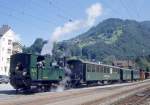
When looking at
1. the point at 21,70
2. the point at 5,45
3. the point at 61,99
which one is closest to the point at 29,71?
the point at 21,70

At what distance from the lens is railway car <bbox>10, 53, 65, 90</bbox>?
1188 inches

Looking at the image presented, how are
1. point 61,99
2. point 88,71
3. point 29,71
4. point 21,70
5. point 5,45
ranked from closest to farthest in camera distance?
point 61,99 < point 29,71 < point 21,70 < point 88,71 < point 5,45

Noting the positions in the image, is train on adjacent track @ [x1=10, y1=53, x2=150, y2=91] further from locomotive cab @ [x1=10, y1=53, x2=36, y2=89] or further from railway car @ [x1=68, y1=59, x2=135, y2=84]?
railway car @ [x1=68, y1=59, x2=135, y2=84]

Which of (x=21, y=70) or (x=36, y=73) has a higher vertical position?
(x=21, y=70)

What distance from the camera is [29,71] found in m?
30.1

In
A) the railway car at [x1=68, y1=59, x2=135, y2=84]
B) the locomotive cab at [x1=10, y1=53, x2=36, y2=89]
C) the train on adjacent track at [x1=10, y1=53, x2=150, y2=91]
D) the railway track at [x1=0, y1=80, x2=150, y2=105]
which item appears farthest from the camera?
the railway car at [x1=68, y1=59, x2=135, y2=84]

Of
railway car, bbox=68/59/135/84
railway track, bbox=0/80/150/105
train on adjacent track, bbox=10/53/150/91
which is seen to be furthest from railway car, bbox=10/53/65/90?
railway car, bbox=68/59/135/84

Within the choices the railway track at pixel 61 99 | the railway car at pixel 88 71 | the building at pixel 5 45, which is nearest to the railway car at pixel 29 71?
the railway track at pixel 61 99

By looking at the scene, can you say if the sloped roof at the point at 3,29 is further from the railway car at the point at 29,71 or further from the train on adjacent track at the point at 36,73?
the railway car at the point at 29,71

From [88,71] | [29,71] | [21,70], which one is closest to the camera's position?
[29,71]

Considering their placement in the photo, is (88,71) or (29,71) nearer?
(29,71)

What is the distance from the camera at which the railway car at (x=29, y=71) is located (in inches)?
1188

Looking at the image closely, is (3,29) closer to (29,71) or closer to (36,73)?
(36,73)

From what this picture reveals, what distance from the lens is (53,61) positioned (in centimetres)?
3412
